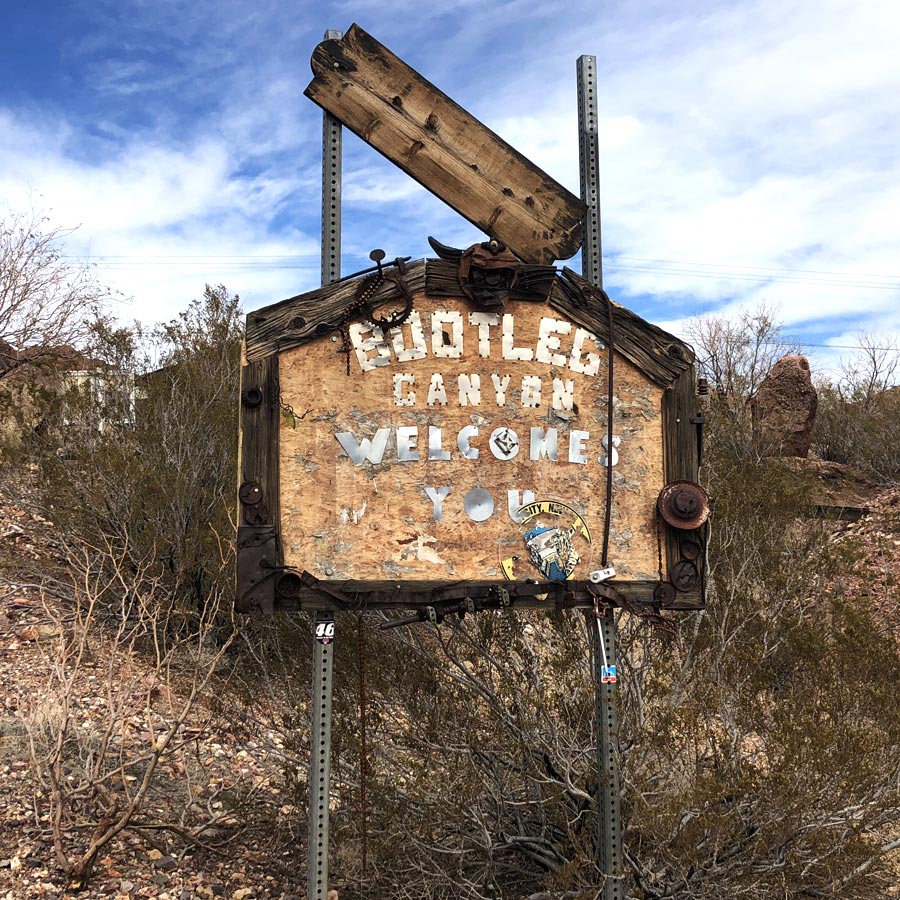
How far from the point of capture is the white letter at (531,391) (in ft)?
10.4

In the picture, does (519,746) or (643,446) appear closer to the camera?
(643,446)

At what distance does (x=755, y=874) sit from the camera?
11.9 feet

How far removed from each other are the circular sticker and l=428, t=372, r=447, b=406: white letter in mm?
453

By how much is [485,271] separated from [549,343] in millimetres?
332

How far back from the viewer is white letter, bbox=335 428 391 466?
9.96 ft

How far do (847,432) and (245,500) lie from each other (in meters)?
18.3

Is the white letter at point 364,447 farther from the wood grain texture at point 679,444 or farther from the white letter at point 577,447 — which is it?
the wood grain texture at point 679,444

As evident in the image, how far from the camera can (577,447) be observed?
3.21 meters

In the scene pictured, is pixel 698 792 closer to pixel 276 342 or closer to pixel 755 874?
pixel 755 874

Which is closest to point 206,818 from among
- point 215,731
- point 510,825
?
point 215,731

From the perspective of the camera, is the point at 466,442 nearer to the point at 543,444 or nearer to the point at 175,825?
the point at 543,444

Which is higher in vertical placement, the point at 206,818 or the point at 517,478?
the point at 517,478

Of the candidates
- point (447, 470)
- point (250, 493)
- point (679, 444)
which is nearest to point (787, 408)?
point (679, 444)

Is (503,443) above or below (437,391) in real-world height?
below
